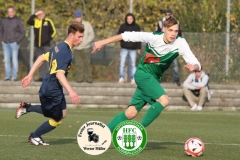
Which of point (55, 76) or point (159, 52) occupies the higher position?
point (159, 52)

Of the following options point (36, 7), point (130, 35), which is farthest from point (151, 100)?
point (36, 7)

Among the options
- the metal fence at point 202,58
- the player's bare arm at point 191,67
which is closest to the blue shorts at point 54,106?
the player's bare arm at point 191,67

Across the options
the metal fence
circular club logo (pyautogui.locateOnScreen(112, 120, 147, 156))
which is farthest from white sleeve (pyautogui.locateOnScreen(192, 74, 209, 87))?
circular club logo (pyautogui.locateOnScreen(112, 120, 147, 156))

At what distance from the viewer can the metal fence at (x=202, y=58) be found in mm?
20734

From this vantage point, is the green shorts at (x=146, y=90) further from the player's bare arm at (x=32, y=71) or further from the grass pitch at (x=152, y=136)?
the player's bare arm at (x=32, y=71)

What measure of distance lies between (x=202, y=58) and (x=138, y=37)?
10554mm

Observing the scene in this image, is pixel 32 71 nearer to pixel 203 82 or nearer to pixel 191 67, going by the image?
pixel 191 67

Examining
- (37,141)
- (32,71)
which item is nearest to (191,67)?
(32,71)

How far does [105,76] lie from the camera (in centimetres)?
2078

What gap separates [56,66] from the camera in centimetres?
1030

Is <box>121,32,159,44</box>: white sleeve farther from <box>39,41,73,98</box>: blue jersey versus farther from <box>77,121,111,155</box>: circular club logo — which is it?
<box>77,121,111,155</box>: circular club logo

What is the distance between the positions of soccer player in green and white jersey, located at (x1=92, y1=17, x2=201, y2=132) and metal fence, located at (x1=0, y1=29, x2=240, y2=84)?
32.4 ft

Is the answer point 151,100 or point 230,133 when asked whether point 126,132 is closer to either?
point 151,100

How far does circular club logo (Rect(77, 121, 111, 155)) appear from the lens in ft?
30.5
